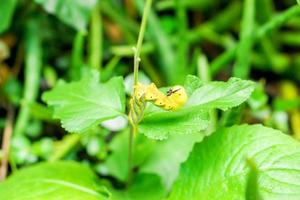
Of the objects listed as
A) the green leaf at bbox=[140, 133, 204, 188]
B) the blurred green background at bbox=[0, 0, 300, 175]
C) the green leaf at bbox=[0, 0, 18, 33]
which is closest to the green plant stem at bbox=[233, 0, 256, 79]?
the blurred green background at bbox=[0, 0, 300, 175]

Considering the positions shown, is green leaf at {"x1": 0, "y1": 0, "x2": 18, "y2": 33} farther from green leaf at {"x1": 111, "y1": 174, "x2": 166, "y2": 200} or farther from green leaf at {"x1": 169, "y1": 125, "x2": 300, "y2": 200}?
green leaf at {"x1": 169, "y1": 125, "x2": 300, "y2": 200}

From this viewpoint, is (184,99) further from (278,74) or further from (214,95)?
(278,74)

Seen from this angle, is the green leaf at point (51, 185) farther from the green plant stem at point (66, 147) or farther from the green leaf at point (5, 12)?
the green leaf at point (5, 12)

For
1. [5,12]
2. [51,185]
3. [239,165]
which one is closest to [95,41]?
[5,12]

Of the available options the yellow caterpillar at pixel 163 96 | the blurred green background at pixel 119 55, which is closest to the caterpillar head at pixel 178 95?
the yellow caterpillar at pixel 163 96

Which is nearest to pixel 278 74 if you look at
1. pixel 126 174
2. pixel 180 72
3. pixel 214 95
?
pixel 180 72
